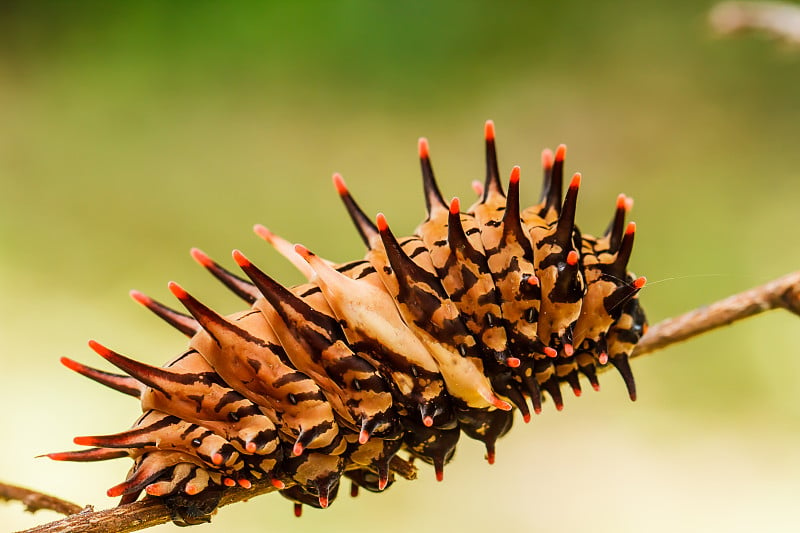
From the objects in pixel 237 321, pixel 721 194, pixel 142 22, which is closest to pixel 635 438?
pixel 721 194

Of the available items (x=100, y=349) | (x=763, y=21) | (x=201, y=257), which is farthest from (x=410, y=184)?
(x=100, y=349)

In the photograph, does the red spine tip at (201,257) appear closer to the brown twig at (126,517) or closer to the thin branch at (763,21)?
the brown twig at (126,517)

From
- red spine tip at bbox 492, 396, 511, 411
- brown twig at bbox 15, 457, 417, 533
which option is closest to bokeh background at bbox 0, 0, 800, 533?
brown twig at bbox 15, 457, 417, 533

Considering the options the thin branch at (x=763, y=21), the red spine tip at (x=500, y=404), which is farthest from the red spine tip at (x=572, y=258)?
the thin branch at (x=763, y=21)

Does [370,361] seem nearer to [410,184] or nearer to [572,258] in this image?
[572,258]

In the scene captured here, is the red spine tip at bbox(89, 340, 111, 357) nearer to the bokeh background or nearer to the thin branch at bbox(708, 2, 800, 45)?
the bokeh background

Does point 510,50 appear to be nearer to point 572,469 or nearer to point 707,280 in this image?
point 707,280

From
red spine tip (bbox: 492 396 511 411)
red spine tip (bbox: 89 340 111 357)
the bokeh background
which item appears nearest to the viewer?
red spine tip (bbox: 89 340 111 357)
